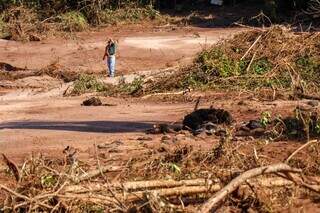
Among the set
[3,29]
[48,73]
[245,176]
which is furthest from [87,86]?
[245,176]

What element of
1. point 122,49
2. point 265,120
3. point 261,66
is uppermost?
point 265,120

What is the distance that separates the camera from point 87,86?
15219 millimetres

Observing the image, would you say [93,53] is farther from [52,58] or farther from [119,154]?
[119,154]

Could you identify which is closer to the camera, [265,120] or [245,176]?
[245,176]

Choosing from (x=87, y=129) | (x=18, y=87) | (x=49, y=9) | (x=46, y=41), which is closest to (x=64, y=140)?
(x=87, y=129)

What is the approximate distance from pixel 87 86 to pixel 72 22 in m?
9.73

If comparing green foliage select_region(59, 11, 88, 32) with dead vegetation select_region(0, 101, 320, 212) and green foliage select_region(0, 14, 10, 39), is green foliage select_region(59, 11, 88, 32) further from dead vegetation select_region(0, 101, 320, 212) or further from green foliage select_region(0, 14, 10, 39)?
dead vegetation select_region(0, 101, 320, 212)

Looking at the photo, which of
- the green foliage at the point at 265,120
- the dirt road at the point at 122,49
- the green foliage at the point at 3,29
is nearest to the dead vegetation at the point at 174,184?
the green foliage at the point at 265,120

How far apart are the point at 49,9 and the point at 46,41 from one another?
3808 mm

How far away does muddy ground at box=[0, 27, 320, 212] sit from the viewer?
352 inches

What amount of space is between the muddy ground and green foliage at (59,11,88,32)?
191cm

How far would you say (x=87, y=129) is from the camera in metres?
10.0

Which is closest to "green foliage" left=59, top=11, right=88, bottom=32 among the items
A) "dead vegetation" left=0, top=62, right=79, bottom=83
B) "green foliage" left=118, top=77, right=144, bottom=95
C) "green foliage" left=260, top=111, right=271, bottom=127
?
"dead vegetation" left=0, top=62, right=79, bottom=83

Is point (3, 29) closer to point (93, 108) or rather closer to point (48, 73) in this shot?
point (48, 73)
